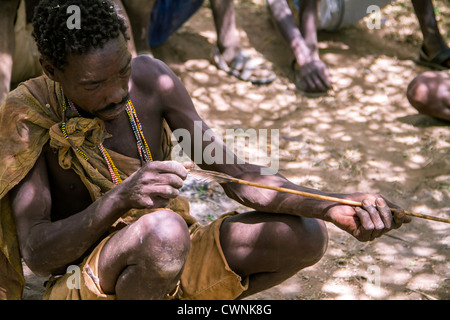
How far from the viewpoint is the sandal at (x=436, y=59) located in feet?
17.5

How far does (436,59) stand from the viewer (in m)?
5.36

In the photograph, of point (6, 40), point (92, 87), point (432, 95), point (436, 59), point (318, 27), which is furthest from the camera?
point (318, 27)

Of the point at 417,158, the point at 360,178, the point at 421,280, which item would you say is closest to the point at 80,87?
the point at 421,280

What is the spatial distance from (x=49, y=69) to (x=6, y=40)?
1.81m

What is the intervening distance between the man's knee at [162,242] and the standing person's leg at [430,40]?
A: 3.97m

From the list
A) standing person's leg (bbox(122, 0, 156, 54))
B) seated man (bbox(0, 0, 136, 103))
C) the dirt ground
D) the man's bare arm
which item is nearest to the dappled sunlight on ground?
the dirt ground

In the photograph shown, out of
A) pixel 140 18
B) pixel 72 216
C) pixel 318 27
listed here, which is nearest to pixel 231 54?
pixel 140 18

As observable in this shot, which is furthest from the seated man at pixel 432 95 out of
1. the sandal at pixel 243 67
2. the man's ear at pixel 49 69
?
the man's ear at pixel 49 69

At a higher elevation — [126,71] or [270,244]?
[126,71]

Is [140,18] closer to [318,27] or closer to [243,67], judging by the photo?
[243,67]

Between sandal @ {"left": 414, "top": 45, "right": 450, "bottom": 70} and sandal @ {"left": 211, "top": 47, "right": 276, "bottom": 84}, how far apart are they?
140 cm

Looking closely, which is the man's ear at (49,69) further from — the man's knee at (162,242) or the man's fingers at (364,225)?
the man's fingers at (364,225)

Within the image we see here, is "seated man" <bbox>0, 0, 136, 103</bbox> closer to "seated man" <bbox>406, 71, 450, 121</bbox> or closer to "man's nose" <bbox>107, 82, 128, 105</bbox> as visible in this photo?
"man's nose" <bbox>107, 82, 128, 105</bbox>
